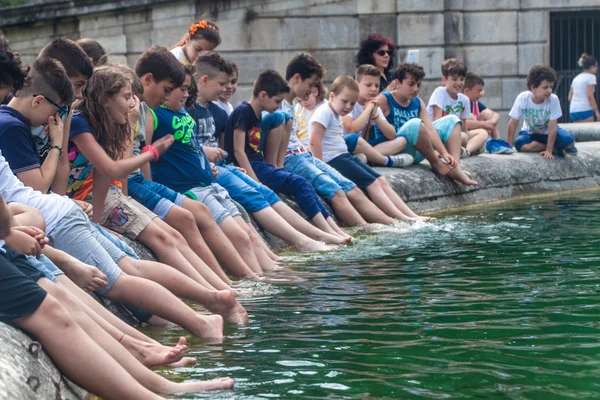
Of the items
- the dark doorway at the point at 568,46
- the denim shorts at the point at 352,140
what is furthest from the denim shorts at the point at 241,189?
the dark doorway at the point at 568,46

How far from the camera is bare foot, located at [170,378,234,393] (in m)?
4.43

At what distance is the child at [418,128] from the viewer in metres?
11.7

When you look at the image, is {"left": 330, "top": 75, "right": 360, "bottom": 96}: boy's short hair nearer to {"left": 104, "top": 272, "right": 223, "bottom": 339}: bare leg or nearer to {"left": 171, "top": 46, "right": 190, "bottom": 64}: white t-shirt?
{"left": 171, "top": 46, "right": 190, "bottom": 64}: white t-shirt

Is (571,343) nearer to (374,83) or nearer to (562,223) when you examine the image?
(562,223)

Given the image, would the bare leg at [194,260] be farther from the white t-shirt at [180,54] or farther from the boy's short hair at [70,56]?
the white t-shirt at [180,54]

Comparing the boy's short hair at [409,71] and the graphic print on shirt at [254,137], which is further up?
the boy's short hair at [409,71]

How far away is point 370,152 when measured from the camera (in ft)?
37.6

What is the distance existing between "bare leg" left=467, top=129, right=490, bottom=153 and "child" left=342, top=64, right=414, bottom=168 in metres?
1.86

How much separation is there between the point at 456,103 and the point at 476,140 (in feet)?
1.83

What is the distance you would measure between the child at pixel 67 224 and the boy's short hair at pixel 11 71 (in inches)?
14.0

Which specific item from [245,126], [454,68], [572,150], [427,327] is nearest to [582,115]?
[572,150]

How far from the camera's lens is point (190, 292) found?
5.87m

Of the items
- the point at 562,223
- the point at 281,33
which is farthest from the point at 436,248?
the point at 281,33

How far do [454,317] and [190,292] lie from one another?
1.39 m
